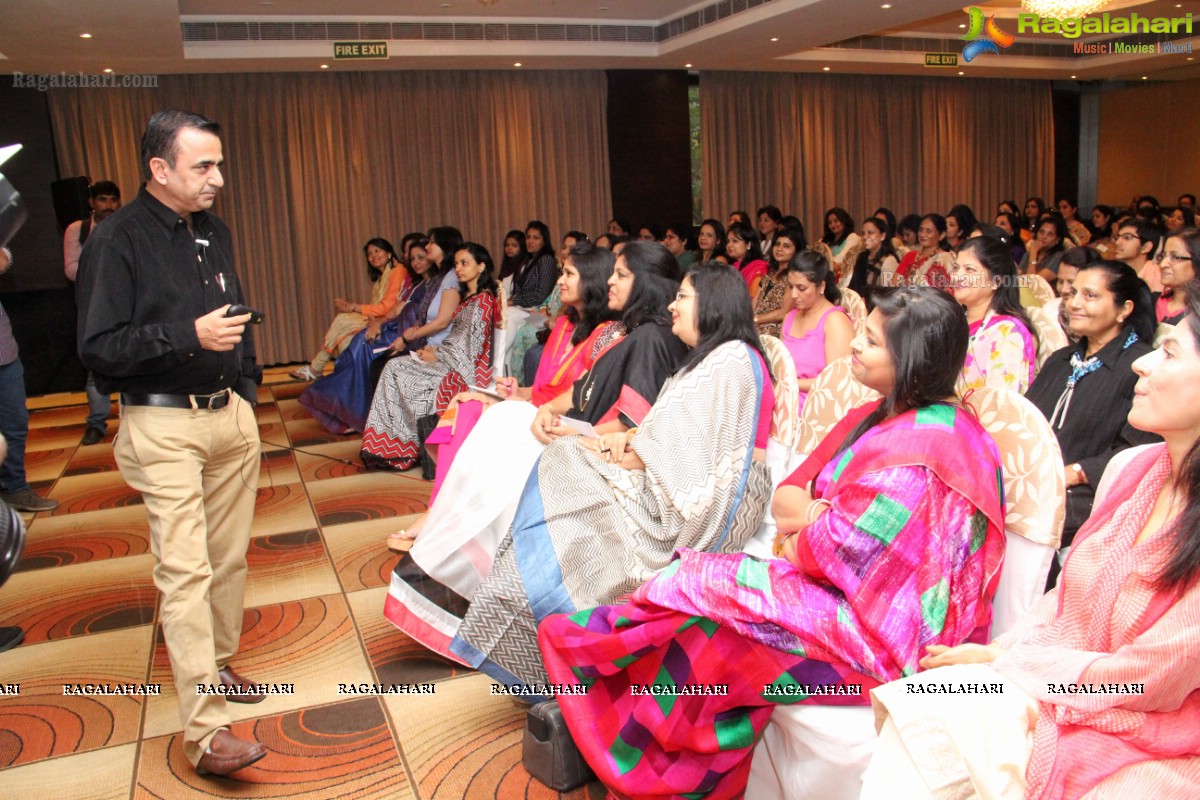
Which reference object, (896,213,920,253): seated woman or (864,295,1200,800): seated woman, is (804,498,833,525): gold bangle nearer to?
(864,295,1200,800): seated woman

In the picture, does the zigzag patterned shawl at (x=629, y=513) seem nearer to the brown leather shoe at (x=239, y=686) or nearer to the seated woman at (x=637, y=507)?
the seated woman at (x=637, y=507)

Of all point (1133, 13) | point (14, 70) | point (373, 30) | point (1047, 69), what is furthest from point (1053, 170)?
point (14, 70)

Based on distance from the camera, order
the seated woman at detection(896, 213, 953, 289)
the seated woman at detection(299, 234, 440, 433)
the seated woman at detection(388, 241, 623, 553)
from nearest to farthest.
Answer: the seated woman at detection(388, 241, 623, 553) → the seated woman at detection(299, 234, 440, 433) → the seated woman at detection(896, 213, 953, 289)

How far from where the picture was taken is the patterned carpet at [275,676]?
2.24 metres

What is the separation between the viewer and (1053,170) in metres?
12.8

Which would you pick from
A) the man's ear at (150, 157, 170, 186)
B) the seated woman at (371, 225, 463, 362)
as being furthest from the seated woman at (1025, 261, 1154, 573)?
the seated woman at (371, 225, 463, 362)

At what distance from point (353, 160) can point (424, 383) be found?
16.2 ft

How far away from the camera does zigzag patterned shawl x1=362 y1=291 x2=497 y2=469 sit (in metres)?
5.09

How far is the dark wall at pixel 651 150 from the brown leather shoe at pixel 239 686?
26.1 feet

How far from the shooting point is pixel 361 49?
25.3 ft

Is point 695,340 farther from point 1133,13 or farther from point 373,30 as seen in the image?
point 1133,13

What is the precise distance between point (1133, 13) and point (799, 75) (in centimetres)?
329

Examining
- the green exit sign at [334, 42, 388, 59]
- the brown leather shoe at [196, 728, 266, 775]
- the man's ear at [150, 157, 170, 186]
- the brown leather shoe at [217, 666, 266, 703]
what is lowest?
the brown leather shoe at [217, 666, 266, 703]

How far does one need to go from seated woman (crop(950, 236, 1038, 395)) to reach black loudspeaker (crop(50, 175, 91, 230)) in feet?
19.8
